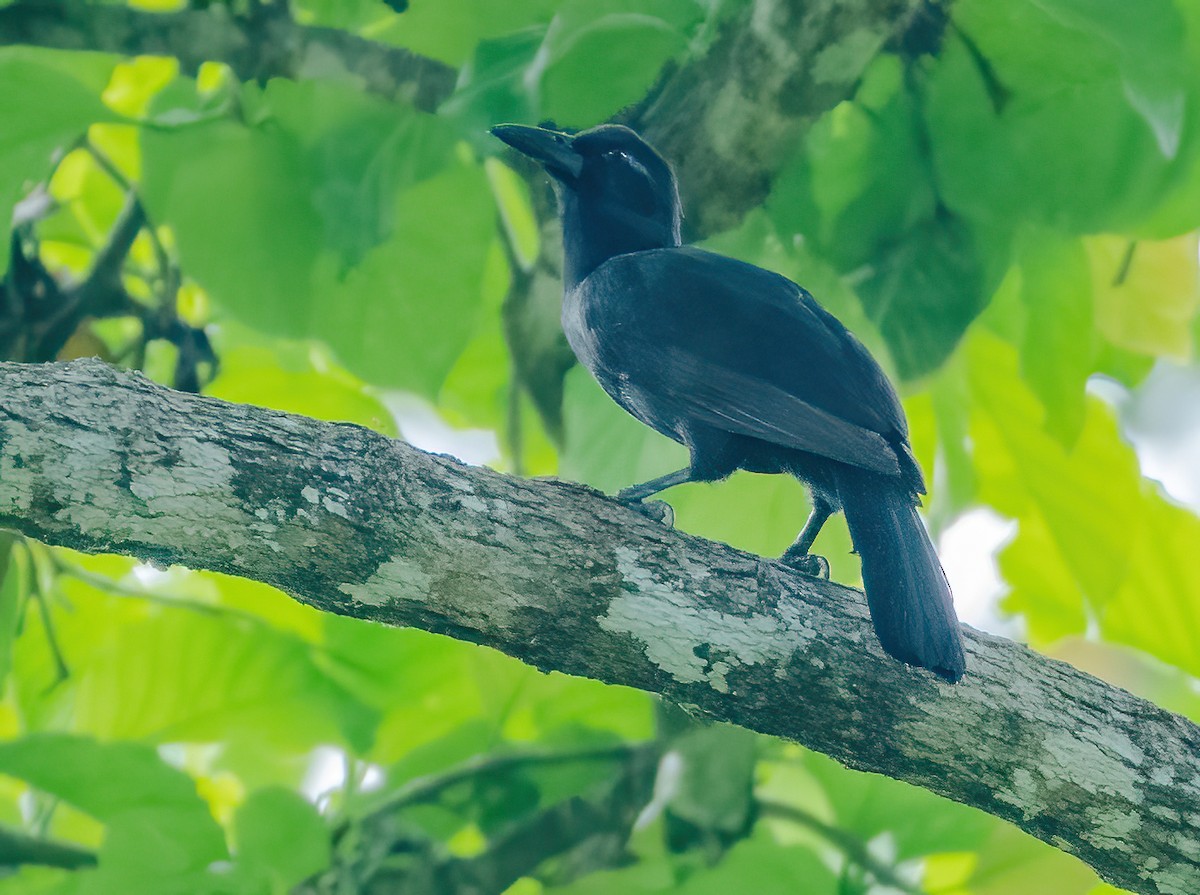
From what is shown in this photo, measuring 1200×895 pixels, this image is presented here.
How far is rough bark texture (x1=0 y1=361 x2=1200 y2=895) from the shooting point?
1280mm

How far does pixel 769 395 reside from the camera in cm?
166

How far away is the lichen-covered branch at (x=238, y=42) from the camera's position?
2.24 meters

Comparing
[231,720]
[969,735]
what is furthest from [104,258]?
[969,735]

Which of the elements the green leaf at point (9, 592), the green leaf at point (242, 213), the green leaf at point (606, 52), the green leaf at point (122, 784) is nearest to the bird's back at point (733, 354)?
the green leaf at point (606, 52)

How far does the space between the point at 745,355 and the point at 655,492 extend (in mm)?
232

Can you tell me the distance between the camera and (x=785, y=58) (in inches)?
85.9

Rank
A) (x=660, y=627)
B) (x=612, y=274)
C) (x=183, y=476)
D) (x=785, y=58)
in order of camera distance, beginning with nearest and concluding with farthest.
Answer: (x=183, y=476)
(x=660, y=627)
(x=612, y=274)
(x=785, y=58)

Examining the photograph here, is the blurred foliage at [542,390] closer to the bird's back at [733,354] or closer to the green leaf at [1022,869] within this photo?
the green leaf at [1022,869]

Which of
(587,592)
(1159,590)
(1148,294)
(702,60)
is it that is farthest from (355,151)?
(1159,590)

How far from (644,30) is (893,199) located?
0.60 meters

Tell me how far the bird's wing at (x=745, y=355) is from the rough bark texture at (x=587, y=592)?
0.21 metres

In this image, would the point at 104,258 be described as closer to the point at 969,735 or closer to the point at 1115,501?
the point at 969,735

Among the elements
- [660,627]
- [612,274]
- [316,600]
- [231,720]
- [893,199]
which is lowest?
[231,720]

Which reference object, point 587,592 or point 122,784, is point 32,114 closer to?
point 122,784
